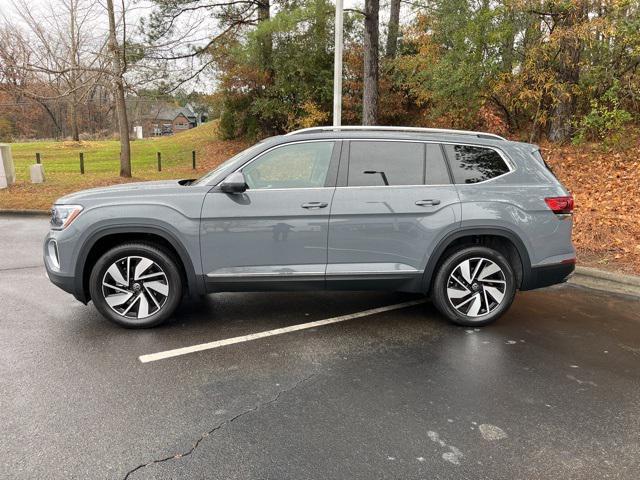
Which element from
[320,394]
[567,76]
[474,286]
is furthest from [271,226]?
[567,76]

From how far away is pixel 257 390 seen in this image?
3.44 metres

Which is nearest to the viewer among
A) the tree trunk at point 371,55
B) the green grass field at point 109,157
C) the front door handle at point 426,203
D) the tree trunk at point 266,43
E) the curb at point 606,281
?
the front door handle at point 426,203

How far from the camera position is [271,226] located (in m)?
4.32

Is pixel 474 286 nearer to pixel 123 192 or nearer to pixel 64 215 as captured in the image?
pixel 123 192

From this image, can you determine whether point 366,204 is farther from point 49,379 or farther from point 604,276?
point 604,276

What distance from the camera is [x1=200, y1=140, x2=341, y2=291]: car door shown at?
14.1 feet

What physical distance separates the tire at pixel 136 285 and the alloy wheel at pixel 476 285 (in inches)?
100

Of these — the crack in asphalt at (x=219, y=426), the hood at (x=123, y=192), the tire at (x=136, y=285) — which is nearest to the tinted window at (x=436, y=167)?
the crack in asphalt at (x=219, y=426)

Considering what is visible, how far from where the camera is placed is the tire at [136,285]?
14.3ft

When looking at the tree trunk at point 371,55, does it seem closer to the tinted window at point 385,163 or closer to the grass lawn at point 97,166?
the grass lawn at point 97,166

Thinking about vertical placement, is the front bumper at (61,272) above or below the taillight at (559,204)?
below

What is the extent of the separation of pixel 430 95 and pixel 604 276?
9869mm

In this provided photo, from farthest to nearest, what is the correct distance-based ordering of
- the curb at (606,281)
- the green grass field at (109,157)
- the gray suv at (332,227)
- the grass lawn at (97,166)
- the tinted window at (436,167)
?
1. the green grass field at (109,157)
2. the grass lawn at (97,166)
3. the curb at (606,281)
4. the tinted window at (436,167)
5. the gray suv at (332,227)

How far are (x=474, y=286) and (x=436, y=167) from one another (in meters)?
1.17
